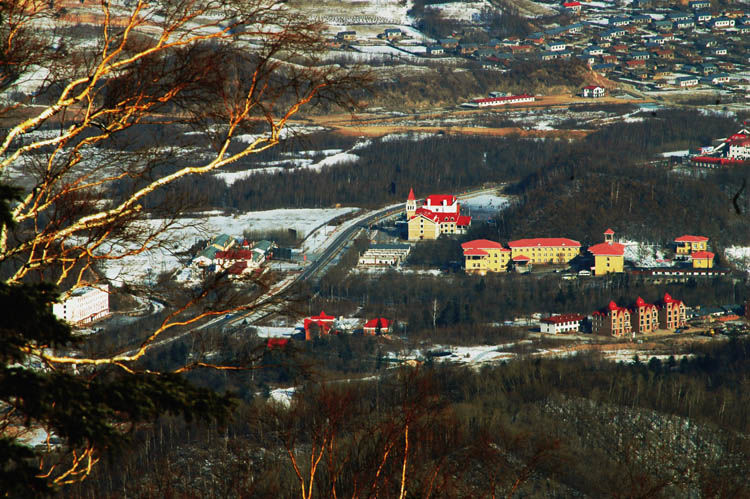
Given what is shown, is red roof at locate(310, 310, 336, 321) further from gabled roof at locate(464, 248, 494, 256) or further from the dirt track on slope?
the dirt track on slope

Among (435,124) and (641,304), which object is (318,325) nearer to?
(641,304)

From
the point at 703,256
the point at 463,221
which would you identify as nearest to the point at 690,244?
the point at 703,256

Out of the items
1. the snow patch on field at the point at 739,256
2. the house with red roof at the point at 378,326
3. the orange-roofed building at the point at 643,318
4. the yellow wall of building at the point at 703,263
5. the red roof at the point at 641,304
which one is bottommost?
the snow patch on field at the point at 739,256

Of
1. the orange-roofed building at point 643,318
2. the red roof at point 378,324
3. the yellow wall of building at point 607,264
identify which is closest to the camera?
the red roof at point 378,324

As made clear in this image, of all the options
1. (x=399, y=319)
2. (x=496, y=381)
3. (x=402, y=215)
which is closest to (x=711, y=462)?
(x=496, y=381)

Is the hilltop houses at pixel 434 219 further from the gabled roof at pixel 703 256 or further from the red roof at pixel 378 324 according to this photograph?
the red roof at pixel 378 324

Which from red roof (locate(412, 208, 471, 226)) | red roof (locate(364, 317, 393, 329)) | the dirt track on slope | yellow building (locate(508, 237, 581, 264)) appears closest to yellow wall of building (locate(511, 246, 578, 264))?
yellow building (locate(508, 237, 581, 264))

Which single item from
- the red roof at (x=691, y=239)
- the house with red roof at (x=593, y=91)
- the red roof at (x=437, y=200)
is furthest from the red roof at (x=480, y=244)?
the house with red roof at (x=593, y=91)
